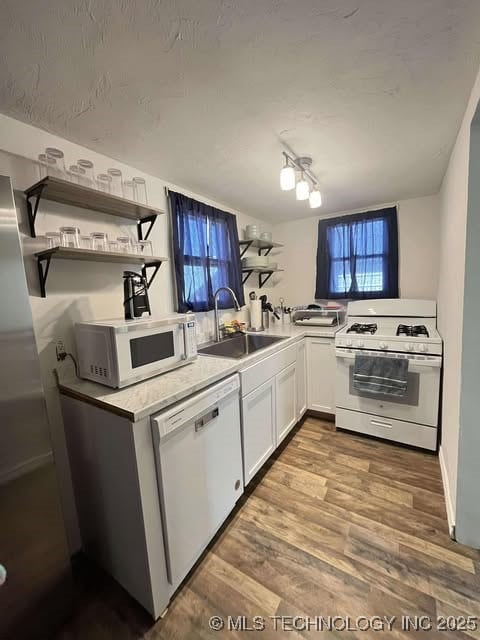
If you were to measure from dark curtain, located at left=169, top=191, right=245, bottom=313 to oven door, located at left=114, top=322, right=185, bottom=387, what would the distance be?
637 millimetres

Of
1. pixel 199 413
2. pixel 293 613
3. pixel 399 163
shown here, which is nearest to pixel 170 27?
pixel 199 413

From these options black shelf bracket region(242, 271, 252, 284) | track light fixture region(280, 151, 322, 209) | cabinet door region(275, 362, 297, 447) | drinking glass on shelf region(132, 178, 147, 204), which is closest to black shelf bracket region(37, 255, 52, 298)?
drinking glass on shelf region(132, 178, 147, 204)

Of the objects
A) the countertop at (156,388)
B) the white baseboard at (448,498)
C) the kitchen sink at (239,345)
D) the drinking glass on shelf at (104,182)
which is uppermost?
the drinking glass on shelf at (104,182)

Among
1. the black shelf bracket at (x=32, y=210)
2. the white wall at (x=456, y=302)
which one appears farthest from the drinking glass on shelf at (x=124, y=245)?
the white wall at (x=456, y=302)

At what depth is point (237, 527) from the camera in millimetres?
1535

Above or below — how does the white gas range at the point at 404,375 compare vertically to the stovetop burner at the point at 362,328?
below

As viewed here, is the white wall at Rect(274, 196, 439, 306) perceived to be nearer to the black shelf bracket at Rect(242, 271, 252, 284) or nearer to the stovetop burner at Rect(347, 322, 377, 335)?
the stovetop burner at Rect(347, 322, 377, 335)

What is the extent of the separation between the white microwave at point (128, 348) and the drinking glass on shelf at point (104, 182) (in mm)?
A: 837

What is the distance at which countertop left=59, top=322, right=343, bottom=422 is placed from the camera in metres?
1.05

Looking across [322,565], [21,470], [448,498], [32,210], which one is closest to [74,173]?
[32,210]

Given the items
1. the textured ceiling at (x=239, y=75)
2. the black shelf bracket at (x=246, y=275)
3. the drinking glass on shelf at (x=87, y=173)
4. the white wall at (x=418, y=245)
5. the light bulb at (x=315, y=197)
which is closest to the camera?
the textured ceiling at (x=239, y=75)

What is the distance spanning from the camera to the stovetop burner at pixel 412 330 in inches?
85.9

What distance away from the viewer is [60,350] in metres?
1.36

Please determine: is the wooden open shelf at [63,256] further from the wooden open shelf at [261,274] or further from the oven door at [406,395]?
the oven door at [406,395]
